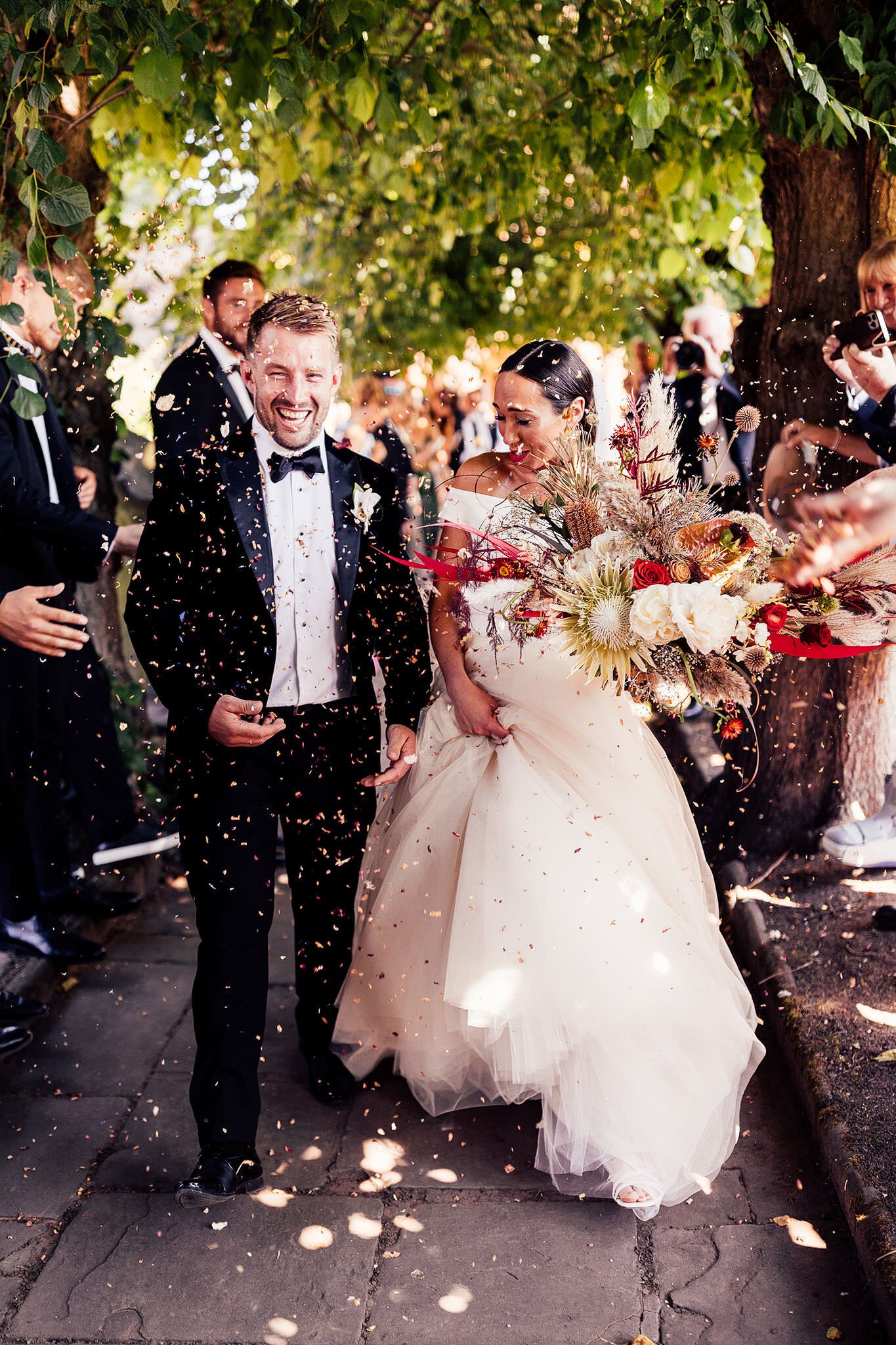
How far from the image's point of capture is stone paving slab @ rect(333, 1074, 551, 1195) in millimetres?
3305

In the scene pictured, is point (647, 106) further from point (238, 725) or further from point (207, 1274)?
point (207, 1274)

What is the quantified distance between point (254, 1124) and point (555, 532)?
6.02 feet

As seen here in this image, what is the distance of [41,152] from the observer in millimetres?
2988

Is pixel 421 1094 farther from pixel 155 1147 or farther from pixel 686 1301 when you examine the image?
pixel 686 1301

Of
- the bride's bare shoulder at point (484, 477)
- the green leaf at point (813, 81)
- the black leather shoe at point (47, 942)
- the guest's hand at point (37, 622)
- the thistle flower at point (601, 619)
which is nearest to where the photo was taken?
the thistle flower at point (601, 619)

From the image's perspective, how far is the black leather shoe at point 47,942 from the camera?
4613mm

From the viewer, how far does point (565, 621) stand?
2.93 m

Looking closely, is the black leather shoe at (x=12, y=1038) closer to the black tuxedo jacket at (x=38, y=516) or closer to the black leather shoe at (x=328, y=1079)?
the black leather shoe at (x=328, y=1079)

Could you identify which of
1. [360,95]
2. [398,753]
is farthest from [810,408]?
[398,753]

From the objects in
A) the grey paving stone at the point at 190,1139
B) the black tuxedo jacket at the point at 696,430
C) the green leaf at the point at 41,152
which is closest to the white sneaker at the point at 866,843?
the black tuxedo jacket at the point at 696,430

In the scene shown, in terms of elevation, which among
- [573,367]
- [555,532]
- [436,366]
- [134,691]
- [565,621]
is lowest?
[134,691]

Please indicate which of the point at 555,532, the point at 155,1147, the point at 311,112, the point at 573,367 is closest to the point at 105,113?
the point at 311,112

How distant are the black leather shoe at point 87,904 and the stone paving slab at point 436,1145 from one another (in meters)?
1.80

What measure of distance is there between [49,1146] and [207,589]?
1.77m
